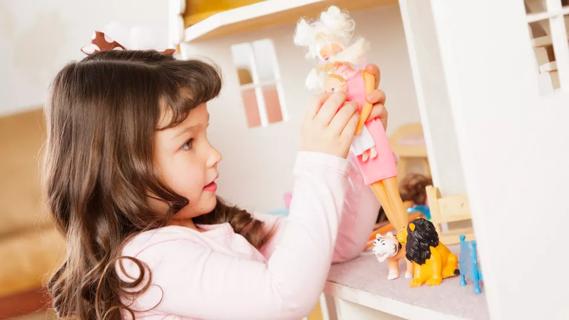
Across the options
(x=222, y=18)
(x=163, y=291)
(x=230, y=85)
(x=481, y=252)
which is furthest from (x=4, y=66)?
(x=481, y=252)

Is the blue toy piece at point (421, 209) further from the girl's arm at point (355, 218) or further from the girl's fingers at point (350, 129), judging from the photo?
the girl's fingers at point (350, 129)

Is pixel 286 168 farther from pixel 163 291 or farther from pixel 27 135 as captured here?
A: pixel 27 135

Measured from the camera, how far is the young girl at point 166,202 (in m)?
0.80

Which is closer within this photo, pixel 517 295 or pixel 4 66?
pixel 517 295

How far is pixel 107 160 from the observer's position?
2.90 ft

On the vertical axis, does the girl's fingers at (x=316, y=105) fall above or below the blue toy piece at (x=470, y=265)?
above

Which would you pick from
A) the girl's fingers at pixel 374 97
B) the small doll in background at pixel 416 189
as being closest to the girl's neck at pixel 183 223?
the girl's fingers at pixel 374 97

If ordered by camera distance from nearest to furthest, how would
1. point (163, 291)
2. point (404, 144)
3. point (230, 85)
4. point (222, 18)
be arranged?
point (163, 291) → point (222, 18) → point (230, 85) → point (404, 144)

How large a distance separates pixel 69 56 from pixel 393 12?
1918mm

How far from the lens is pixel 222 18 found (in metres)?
1.04

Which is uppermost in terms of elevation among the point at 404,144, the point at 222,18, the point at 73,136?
the point at 222,18

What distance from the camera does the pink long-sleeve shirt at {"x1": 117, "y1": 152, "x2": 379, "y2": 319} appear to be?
794 mm

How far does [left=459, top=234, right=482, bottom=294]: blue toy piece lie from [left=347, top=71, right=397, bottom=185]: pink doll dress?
15 cm

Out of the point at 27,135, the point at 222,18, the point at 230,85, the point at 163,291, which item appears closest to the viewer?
the point at 163,291
